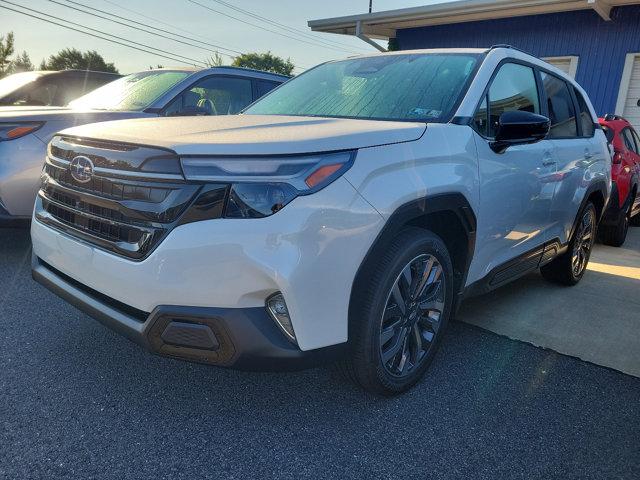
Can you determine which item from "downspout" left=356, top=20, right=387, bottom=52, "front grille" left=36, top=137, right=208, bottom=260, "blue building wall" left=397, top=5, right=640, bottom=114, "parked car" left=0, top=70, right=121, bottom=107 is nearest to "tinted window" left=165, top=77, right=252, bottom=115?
"parked car" left=0, top=70, right=121, bottom=107

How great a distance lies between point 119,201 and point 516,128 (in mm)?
1981

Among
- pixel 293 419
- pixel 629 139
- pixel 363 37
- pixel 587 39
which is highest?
pixel 363 37

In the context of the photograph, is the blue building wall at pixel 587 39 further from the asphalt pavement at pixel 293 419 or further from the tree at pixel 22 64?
the tree at pixel 22 64

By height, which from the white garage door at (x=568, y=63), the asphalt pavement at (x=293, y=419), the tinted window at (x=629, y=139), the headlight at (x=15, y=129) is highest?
the white garage door at (x=568, y=63)

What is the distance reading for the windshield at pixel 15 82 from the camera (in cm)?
637

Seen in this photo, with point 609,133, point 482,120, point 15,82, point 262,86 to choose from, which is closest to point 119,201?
point 482,120

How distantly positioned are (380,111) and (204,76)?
2.90 meters

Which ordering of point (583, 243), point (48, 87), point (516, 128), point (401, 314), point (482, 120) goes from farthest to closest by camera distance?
point (48, 87)
point (583, 243)
point (482, 120)
point (516, 128)
point (401, 314)

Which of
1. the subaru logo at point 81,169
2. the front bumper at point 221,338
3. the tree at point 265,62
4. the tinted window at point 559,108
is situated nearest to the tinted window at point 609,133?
the tinted window at point 559,108

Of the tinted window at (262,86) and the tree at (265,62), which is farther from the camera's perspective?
the tree at (265,62)

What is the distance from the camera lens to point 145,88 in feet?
16.7

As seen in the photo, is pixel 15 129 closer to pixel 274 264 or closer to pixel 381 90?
pixel 381 90

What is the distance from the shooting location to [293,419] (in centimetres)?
226

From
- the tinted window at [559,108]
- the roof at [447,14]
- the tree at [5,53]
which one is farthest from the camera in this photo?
the tree at [5,53]
